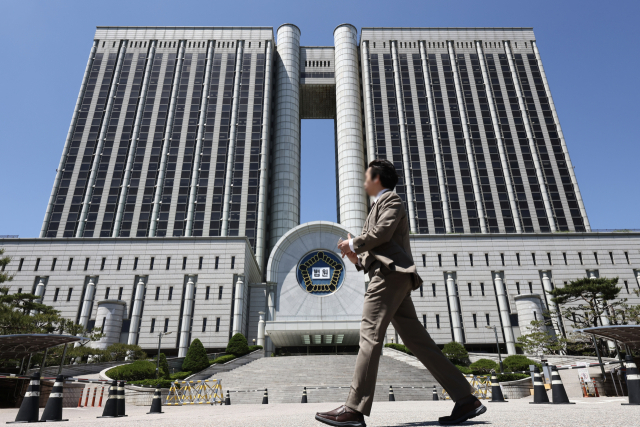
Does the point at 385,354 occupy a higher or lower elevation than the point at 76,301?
lower

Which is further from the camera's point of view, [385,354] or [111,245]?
[111,245]

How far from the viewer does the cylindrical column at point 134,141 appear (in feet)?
174

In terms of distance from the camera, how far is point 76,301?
137ft

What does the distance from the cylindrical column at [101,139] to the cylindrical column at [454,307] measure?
44.1 m

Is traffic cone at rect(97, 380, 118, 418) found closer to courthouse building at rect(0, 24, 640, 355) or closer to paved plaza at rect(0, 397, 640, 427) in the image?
paved plaza at rect(0, 397, 640, 427)

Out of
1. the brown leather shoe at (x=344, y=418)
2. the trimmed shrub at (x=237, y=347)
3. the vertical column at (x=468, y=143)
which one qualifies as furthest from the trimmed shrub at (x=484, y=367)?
the brown leather shoe at (x=344, y=418)

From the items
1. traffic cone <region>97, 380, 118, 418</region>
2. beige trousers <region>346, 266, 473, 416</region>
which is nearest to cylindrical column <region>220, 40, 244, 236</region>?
traffic cone <region>97, 380, 118, 418</region>

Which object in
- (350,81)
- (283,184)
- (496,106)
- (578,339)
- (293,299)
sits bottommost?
(578,339)

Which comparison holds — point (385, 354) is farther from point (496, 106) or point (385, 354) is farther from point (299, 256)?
point (496, 106)

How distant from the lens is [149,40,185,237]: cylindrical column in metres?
53.8

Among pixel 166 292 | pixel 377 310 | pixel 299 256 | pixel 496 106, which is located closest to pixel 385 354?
pixel 299 256

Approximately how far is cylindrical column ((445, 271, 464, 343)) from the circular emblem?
1149cm

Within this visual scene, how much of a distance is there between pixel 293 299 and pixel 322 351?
22.4ft

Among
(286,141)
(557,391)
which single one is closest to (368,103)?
(286,141)
